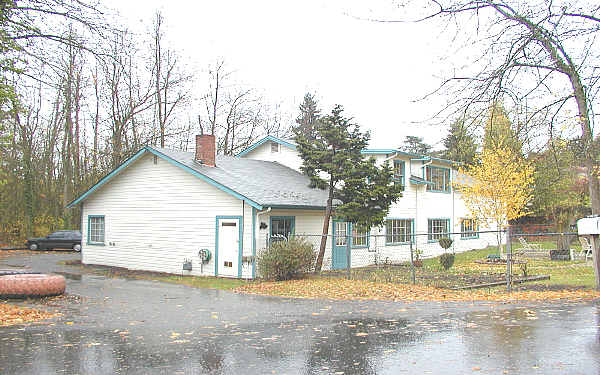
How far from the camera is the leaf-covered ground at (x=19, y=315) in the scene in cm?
1048

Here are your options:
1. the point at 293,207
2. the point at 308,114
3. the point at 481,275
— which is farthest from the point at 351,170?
the point at 308,114

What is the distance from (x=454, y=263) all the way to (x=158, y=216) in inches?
542

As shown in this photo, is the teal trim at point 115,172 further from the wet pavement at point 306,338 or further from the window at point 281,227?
the wet pavement at point 306,338

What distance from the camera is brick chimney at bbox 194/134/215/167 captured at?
21547 millimetres

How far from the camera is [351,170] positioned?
1880 centimetres

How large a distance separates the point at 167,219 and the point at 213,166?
111 inches

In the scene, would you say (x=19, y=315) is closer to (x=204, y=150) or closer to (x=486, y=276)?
(x=204, y=150)

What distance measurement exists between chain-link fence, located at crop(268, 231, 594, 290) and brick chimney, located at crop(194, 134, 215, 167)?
16.9 feet

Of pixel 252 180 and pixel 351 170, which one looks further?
pixel 252 180

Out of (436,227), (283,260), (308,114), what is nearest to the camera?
(283,260)

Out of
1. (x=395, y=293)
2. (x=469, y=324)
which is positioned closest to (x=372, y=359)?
(x=469, y=324)

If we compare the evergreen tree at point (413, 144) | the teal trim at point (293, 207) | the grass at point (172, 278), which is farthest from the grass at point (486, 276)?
the evergreen tree at point (413, 144)

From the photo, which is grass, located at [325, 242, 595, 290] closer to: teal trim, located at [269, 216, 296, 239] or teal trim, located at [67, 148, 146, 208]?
teal trim, located at [269, 216, 296, 239]

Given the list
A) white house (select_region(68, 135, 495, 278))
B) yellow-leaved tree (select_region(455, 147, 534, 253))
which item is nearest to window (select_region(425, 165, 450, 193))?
white house (select_region(68, 135, 495, 278))
